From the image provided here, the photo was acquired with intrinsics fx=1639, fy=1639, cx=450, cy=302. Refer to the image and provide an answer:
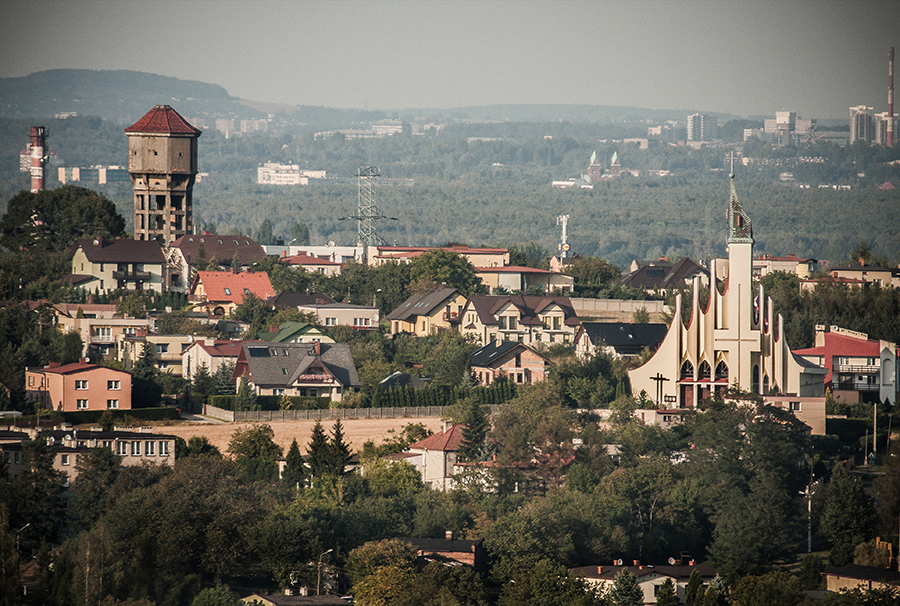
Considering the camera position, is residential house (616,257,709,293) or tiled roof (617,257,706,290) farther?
tiled roof (617,257,706,290)

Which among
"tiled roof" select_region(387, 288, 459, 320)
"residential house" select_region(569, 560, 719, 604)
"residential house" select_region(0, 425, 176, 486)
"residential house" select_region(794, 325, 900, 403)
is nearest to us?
"residential house" select_region(569, 560, 719, 604)

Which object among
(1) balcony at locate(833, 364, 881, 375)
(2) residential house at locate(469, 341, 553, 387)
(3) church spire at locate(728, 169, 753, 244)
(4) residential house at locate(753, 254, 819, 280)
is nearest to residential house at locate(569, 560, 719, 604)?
(3) church spire at locate(728, 169, 753, 244)

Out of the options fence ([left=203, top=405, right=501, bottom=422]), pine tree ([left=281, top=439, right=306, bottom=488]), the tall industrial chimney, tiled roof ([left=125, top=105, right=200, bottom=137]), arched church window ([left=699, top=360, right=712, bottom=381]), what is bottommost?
pine tree ([left=281, top=439, right=306, bottom=488])

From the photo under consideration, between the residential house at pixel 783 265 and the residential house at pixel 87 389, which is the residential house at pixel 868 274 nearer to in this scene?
the residential house at pixel 783 265

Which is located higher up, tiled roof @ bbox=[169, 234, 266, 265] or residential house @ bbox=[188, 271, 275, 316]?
tiled roof @ bbox=[169, 234, 266, 265]

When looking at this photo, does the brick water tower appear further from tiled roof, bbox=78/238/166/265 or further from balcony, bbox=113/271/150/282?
balcony, bbox=113/271/150/282

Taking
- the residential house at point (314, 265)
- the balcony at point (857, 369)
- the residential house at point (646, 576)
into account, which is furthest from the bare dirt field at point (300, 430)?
the residential house at point (314, 265)

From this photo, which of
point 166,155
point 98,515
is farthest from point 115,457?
point 166,155
